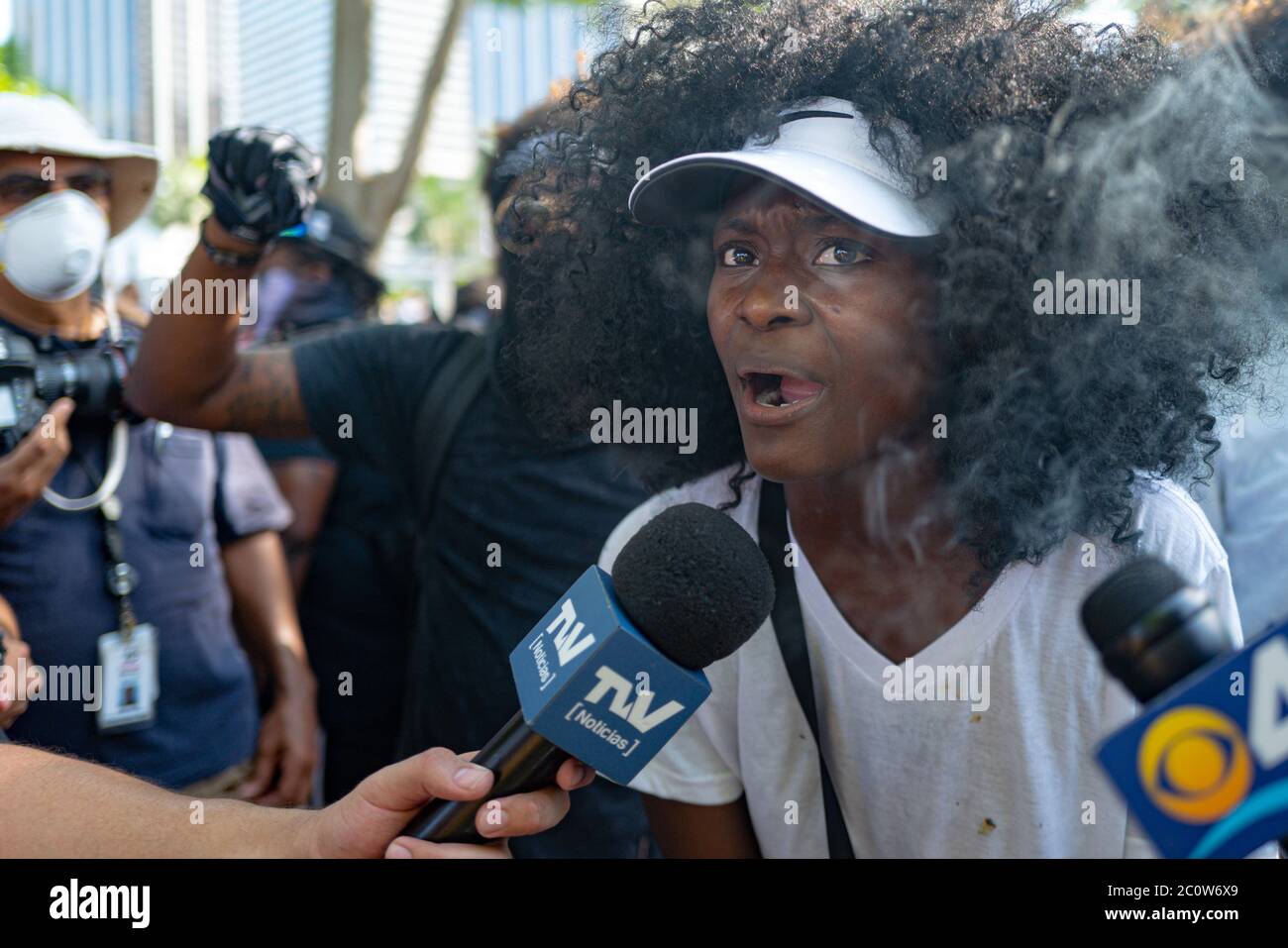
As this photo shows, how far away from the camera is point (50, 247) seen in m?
2.67

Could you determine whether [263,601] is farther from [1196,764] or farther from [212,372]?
[1196,764]


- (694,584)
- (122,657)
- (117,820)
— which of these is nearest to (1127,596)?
(694,584)

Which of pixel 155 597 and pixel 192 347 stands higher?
pixel 192 347

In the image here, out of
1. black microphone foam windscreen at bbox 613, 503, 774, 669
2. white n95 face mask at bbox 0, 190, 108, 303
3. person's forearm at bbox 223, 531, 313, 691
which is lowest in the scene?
person's forearm at bbox 223, 531, 313, 691

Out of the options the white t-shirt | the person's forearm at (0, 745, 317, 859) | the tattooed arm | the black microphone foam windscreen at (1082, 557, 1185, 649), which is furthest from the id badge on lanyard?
the black microphone foam windscreen at (1082, 557, 1185, 649)

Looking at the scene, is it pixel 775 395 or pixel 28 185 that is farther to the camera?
pixel 28 185

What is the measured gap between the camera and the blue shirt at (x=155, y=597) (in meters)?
2.61

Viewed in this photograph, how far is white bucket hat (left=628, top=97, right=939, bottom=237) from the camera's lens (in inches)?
58.3

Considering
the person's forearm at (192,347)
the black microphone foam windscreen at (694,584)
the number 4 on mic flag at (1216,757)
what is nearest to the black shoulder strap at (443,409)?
the person's forearm at (192,347)

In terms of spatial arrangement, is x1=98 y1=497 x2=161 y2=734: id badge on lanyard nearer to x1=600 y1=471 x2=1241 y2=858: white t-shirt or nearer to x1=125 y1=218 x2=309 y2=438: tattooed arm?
x1=125 y1=218 x2=309 y2=438: tattooed arm

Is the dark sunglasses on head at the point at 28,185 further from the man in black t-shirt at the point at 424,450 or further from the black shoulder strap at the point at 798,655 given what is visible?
the black shoulder strap at the point at 798,655

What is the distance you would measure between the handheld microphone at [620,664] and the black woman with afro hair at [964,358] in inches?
13.9

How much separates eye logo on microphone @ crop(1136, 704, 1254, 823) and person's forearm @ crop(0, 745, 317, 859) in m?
1.01

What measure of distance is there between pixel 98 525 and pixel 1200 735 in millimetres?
2599
